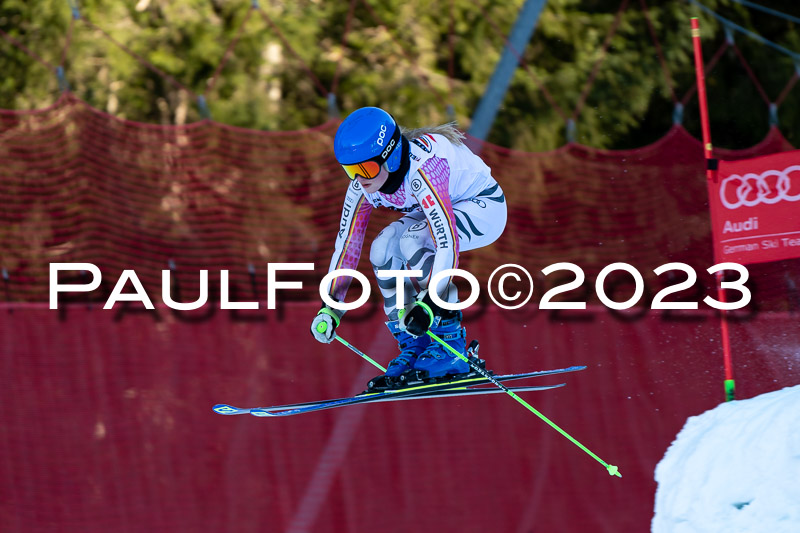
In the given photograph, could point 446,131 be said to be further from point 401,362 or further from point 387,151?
point 401,362

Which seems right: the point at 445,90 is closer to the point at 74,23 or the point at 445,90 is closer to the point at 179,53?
the point at 179,53

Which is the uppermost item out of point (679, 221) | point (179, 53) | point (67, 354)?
point (179, 53)

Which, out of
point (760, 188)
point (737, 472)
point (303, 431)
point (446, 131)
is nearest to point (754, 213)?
point (760, 188)

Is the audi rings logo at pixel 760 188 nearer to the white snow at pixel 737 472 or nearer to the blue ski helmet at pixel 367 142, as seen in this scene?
the white snow at pixel 737 472

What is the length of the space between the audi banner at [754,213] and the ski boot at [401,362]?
1945 millimetres

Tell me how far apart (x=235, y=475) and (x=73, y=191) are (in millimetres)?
2863

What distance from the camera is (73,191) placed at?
7.38m

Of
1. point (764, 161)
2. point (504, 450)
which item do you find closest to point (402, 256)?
point (504, 450)

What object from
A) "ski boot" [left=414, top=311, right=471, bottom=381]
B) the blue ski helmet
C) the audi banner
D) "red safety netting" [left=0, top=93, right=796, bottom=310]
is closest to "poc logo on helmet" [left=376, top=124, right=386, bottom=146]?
the blue ski helmet

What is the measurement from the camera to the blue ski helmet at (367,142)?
12.1 feet

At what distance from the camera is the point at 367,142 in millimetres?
3689

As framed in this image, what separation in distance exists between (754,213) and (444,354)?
217 cm

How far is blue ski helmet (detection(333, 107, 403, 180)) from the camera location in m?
3.69

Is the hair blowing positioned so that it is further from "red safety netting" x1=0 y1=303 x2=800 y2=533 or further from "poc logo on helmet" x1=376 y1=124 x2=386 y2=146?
"red safety netting" x1=0 y1=303 x2=800 y2=533
